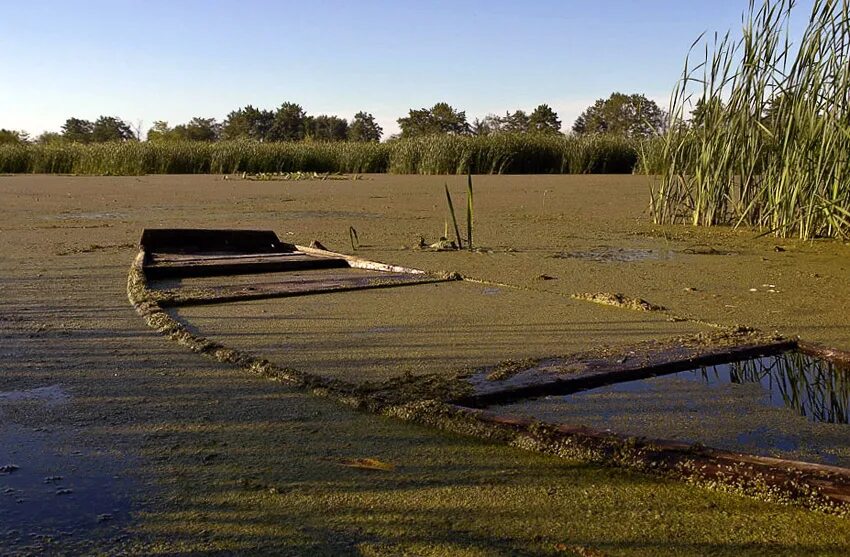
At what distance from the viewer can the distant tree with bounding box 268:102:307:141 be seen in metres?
38.3

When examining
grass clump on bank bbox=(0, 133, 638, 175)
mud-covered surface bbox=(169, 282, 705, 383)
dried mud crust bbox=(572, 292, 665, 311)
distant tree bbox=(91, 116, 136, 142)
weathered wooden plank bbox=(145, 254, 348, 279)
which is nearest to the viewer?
mud-covered surface bbox=(169, 282, 705, 383)

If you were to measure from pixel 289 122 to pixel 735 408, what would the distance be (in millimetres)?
38299

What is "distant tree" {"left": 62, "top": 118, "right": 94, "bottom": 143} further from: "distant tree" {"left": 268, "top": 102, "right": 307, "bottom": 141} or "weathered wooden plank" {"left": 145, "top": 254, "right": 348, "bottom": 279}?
"weathered wooden plank" {"left": 145, "top": 254, "right": 348, "bottom": 279}

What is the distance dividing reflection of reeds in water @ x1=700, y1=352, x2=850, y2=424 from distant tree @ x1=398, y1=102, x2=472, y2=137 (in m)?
32.3

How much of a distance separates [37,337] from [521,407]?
4.61ft

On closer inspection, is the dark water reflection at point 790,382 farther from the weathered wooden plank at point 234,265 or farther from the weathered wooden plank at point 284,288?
the weathered wooden plank at point 234,265

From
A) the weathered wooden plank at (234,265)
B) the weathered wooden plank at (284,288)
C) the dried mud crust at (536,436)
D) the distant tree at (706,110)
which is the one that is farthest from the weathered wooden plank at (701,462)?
the distant tree at (706,110)

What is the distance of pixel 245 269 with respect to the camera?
3.74 metres

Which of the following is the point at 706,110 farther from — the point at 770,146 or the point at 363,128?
the point at 363,128

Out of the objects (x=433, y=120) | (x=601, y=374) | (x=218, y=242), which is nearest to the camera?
(x=601, y=374)

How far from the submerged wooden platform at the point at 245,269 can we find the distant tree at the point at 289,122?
34.1 metres

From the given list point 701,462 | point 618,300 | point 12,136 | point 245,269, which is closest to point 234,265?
point 245,269

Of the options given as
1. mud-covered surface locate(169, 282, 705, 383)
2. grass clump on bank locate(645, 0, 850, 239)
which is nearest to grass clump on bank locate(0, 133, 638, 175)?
grass clump on bank locate(645, 0, 850, 239)

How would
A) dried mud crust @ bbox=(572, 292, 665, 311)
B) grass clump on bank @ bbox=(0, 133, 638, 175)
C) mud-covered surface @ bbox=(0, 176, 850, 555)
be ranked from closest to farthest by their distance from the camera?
1. mud-covered surface @ bbox=(0, 176, 850, 555)
2. dried mud crust @ bbox=(572, 292, 665, 311)
3. grass clump on bank @ bbox=(0, 133, 638, 175)
